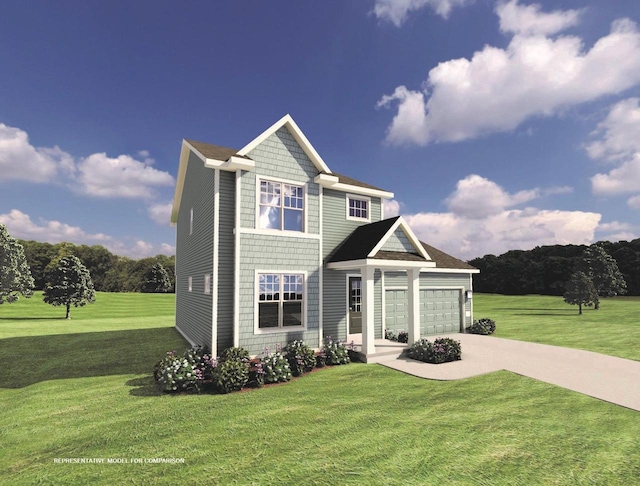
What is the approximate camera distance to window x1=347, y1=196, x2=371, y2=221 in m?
16.1

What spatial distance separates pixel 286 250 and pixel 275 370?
4734mm

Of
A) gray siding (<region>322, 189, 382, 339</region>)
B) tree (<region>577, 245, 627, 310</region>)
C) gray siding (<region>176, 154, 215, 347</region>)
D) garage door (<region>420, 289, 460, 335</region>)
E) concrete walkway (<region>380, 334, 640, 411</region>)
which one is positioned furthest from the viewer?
tree (<region>577, 245, 627, 310</region>)

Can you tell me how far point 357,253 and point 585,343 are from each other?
13521mm

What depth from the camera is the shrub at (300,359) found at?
11.5m

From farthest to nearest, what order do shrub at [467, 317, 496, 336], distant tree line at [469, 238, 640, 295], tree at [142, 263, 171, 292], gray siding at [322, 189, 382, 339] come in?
tree at [142, 263, 171, 292] → distant tree line at [469, 238, 640, 295] → shrub at [467, 317, 496, 336] → gray siding at [322, 189, 382, 339]

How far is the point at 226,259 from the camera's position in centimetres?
1245

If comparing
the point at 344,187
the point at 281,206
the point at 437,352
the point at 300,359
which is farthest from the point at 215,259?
the point at 437,352

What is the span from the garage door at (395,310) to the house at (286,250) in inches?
3.5

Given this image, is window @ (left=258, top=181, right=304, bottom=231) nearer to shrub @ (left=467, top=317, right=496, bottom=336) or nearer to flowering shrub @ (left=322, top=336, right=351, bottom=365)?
flowering shrub @ (left=322, top=336, right=351, bottom=365)

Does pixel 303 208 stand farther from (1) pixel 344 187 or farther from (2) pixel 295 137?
(2) pixel 295 137

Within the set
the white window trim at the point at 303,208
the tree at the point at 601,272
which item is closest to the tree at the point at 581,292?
the tree at the point at 601,272

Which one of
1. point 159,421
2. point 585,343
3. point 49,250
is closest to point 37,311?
point 159,421

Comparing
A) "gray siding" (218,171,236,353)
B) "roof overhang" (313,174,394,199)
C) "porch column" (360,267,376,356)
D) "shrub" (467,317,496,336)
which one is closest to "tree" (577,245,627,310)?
"shrub" (467,317,496,336)

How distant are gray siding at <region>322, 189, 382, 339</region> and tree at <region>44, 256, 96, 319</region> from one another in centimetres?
2949
